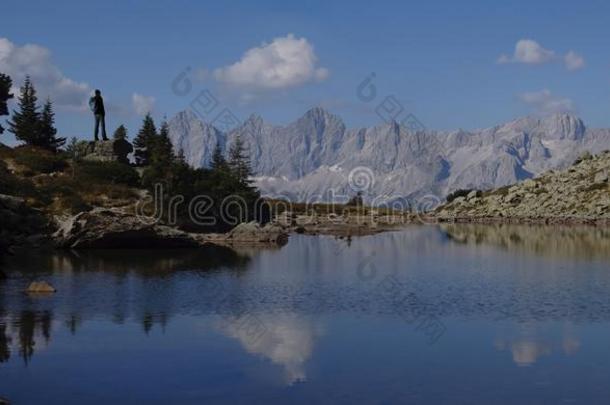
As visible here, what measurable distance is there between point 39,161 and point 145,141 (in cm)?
2527

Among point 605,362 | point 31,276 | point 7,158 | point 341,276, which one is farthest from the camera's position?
point 7,158

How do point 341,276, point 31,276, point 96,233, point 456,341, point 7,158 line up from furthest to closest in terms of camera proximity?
point 7,158 < point 96,233 < point 341,276 < point 31,276 < point 456,341

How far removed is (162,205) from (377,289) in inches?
1881

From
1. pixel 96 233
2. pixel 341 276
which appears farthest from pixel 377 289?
pixel 96 233

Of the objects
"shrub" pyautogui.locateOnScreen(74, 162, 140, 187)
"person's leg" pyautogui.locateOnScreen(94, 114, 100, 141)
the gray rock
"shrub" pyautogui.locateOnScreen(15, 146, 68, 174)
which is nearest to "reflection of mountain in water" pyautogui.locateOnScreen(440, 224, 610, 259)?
"shrub" pyautogui.locateOnScreen(74, 162, 140, 187)

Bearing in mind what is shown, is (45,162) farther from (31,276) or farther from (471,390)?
(471,390)

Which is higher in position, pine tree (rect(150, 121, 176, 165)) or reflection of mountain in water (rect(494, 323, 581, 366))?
pine tree (rect(150, 121, 176, 165))

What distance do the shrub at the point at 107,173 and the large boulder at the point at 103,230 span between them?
59.8 ft

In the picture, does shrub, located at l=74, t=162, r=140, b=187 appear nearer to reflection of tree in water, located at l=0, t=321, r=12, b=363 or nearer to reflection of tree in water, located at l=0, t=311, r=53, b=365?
reflection of tree in water, located at l=0, t=311, r=53, b=365

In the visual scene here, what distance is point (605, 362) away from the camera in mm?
29031

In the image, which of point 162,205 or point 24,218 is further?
point 162,205

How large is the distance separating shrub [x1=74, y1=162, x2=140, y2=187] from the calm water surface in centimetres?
3235

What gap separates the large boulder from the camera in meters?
78.3

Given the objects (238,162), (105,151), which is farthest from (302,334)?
(238,162)
